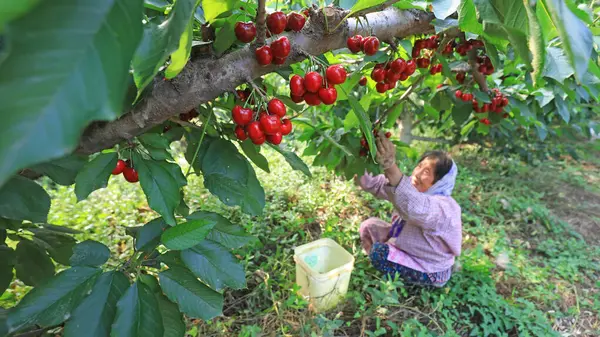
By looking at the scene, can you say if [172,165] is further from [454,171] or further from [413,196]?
[454,171]

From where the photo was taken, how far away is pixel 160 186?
81 centimetres

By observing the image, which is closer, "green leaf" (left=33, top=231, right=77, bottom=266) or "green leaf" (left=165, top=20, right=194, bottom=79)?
"green leaf" (left=165, top=20, right=194, bottom=79)

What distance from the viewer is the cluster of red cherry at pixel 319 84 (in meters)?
0.79

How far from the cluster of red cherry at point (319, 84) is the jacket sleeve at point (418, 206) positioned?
4.25 feet

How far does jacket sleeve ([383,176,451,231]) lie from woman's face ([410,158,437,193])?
23 cm

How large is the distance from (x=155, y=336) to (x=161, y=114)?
0.41m

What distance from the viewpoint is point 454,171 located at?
233 centimetres

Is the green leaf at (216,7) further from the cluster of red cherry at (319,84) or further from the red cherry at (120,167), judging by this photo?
the red cherry at (120,167)

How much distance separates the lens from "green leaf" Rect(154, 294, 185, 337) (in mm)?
767

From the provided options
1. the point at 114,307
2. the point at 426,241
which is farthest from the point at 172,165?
the point at 426,241

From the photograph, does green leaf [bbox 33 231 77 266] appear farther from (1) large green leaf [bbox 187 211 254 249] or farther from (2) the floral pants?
(2) the floral pants

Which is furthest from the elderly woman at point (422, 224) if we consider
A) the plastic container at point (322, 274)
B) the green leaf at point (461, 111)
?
the green leaf at point (461, 111)

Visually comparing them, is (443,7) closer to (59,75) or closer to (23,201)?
(59,75)

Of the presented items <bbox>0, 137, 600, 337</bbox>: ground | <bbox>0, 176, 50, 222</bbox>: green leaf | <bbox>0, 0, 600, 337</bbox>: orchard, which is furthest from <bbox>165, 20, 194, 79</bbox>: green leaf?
<bbox>0, 137, 600, 337</bbox>: ground
